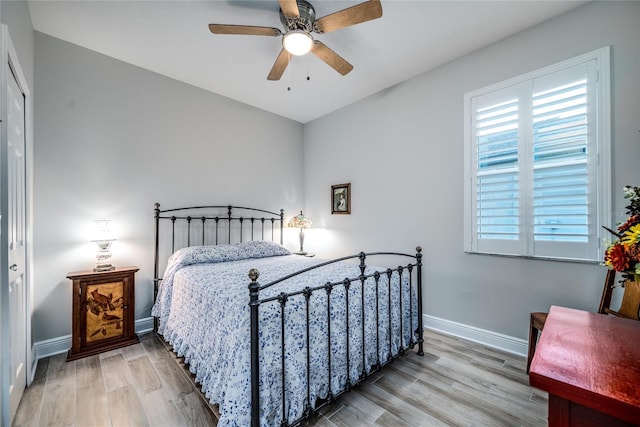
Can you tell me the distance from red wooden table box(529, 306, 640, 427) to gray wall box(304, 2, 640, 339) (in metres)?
1.54

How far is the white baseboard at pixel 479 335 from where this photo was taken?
94.6 inches

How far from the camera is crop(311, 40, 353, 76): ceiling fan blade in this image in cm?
212

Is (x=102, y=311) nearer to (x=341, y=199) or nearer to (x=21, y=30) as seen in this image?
(x=21, y=30)

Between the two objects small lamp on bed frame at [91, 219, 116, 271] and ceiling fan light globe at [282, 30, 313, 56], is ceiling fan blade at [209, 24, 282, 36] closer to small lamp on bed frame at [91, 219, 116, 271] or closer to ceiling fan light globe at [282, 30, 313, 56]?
ceiling fan light globe at [282, 30, 313, 56]

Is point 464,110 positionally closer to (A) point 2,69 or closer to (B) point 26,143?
(A) point 2,69

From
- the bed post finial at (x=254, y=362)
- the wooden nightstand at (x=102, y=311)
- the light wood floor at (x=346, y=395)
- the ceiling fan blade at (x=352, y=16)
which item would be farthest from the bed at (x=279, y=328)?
the ceiling fan blade at (x=352, y=16)

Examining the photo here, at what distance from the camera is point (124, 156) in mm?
2869

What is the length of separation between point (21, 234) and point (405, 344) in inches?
117

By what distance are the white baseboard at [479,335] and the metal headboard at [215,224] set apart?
92.6 inches

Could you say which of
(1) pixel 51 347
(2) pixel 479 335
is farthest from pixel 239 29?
(2) pixel 479 335

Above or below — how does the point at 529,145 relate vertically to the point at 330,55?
below

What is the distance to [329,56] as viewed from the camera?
7.33 ft

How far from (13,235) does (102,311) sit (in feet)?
3.76

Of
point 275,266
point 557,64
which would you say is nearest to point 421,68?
point 557,64
